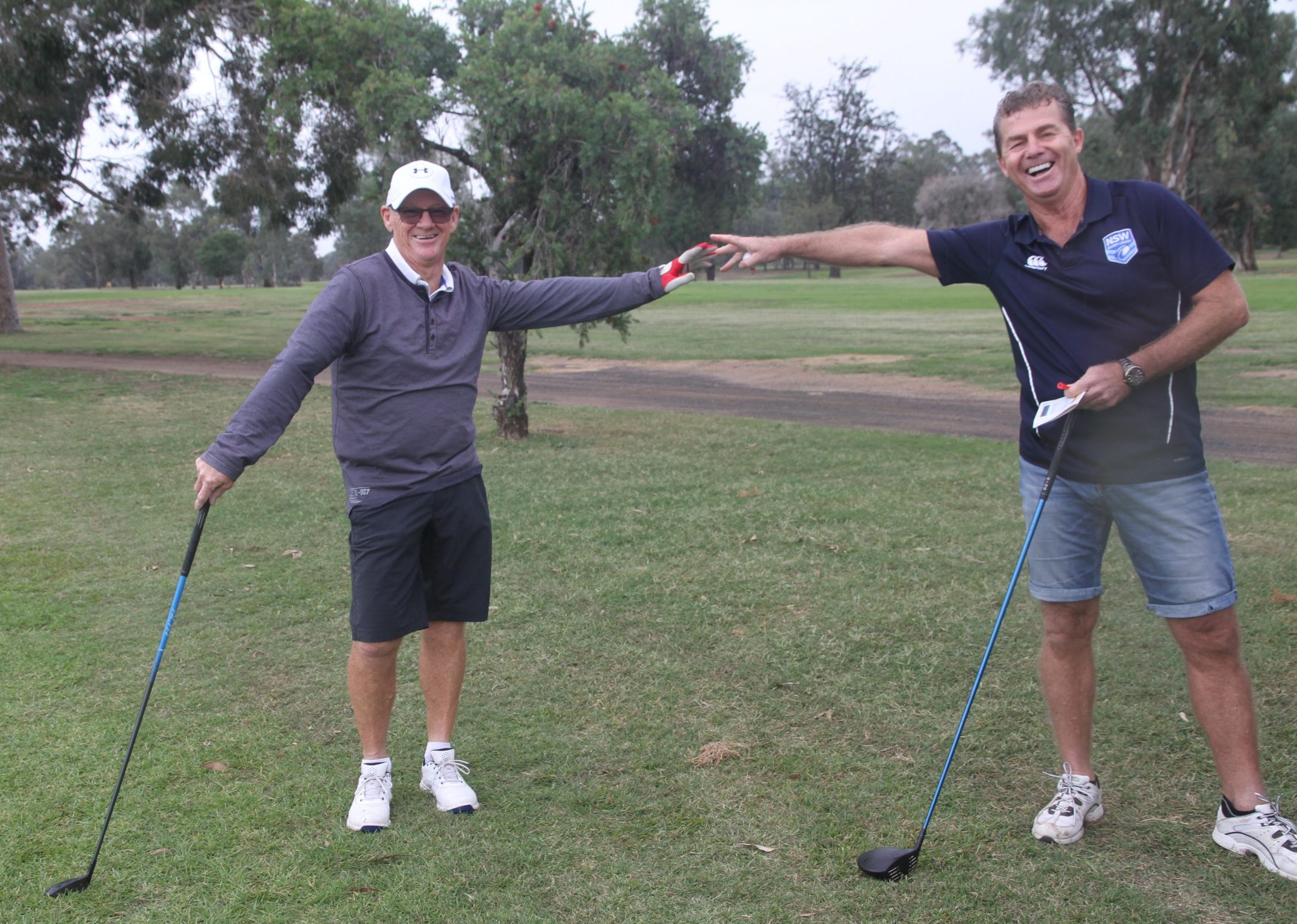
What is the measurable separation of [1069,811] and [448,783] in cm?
202

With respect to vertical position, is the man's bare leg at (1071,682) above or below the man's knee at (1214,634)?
below

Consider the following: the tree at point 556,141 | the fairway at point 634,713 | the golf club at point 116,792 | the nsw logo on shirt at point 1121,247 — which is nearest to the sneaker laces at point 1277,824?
the fairway at point 634,713

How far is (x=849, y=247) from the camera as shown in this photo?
13.0 feet

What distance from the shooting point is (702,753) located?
4.30 meters

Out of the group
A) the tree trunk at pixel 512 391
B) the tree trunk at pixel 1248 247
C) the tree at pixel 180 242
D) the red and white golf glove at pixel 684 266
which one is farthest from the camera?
the tree at pixel 180 242

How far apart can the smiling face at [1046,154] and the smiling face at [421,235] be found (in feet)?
5.93

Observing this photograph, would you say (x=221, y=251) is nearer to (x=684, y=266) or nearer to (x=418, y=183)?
(x=684, y=266)

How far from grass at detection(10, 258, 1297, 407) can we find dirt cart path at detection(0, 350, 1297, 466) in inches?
36.5

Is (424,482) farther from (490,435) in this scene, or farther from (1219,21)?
(1219,21)

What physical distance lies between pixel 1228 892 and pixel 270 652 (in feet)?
13.5

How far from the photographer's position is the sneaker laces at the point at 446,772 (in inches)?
156

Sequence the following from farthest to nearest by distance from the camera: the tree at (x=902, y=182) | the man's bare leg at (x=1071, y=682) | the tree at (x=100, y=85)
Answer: the tree at (x=902, y=182)
the tree at (x=100, y=85)
the man's bare leg at (x=1071, y=682)

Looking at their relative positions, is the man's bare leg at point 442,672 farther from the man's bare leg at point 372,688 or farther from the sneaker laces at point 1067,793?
the sneaker laces at point 1067,793

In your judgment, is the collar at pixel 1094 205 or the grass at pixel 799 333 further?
the grass at pixel 799 333
